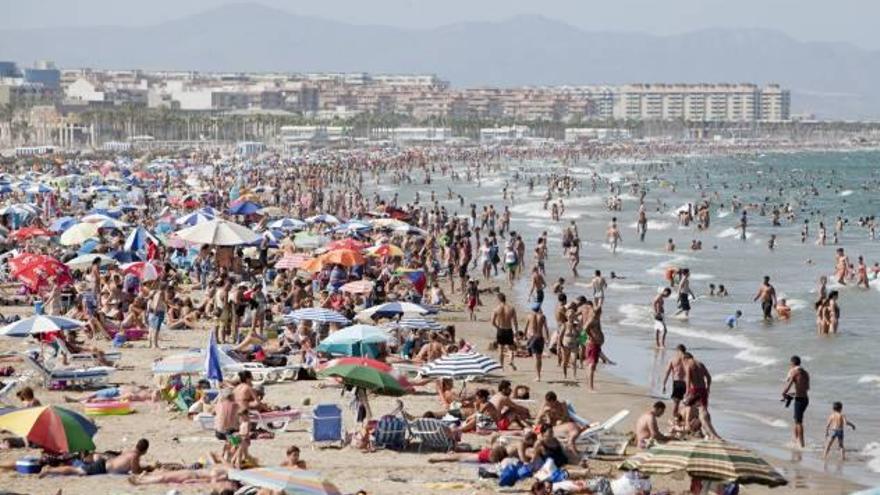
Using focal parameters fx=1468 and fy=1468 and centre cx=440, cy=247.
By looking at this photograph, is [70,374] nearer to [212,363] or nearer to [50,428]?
[212,363]

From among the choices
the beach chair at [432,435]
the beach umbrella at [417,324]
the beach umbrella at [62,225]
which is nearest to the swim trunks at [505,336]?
the beach umbrella at [417,324]

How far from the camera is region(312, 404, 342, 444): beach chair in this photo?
13.2 metres

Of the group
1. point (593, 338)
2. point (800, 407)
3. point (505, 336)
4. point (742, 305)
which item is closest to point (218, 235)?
point (505, 336)

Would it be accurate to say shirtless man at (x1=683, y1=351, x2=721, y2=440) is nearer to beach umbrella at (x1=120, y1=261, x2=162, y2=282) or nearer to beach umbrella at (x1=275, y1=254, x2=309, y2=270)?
beach umbrella at (x1=120, y1=261, x2=162, y2=282)

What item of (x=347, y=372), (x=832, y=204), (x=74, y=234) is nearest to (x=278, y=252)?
(x=74, y=234)

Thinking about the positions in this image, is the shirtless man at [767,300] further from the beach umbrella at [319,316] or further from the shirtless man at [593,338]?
the beach umbrella at [319,316]

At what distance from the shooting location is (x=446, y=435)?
1302 centimetres

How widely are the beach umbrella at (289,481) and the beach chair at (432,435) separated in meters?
3.27

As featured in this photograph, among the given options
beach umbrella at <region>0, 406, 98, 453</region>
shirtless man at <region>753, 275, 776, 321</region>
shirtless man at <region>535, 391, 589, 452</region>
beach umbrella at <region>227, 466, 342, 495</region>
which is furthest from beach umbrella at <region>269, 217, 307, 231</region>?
beach umbrella at <region>227, 466, 342, 495</region>

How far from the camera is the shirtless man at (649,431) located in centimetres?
1312

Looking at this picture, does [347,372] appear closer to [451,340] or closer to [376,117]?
[451,340]

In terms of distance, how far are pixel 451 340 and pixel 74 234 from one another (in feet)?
33.5

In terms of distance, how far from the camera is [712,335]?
22.9 meters

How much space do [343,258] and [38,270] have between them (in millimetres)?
4777
